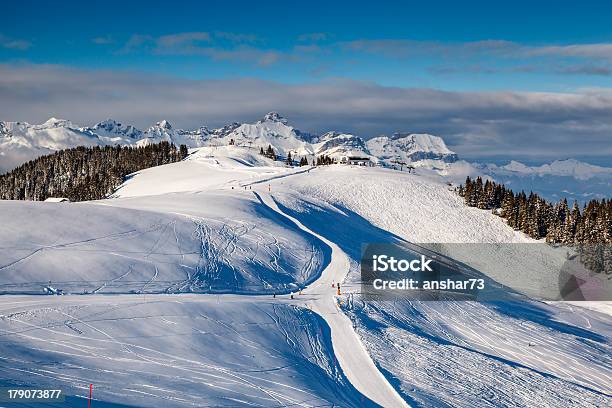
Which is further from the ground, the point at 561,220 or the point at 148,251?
the point at 561,220

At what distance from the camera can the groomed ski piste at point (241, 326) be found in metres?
26.9

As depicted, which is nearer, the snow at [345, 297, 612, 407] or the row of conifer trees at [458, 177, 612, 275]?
the snow at [345, 297, 612, 407]

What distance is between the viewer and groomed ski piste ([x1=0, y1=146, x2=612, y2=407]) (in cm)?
2686

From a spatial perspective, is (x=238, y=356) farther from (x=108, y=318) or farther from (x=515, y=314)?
(x=515, y=314)

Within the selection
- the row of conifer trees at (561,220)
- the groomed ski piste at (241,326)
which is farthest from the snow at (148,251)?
the row of conifer trees at (561,220)

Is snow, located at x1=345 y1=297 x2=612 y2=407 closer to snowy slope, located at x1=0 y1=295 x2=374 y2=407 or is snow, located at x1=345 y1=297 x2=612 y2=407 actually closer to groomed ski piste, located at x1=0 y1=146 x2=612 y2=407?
groomed ski piste, located at x1=0 y1=146 x2=612 y2=407

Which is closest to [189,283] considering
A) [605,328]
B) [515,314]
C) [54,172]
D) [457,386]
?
[457,386]

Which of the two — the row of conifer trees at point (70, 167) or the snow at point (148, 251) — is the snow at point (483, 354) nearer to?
the snow at point (148, 251)

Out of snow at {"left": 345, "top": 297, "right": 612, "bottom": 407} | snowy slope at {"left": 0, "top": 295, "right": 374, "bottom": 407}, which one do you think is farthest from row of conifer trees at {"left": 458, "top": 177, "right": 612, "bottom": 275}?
snowy slope at {"left": 0, "top": 295, "right": 374, "bottom": 407}

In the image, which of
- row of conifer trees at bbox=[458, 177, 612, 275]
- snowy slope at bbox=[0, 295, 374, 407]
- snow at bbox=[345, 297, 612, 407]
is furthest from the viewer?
row of conifer trees at bbox=[458, 177, 612, 275]

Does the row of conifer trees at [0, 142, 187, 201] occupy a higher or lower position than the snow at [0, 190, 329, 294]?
higher

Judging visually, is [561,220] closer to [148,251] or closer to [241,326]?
[148,251]

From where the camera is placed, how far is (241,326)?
113 feet

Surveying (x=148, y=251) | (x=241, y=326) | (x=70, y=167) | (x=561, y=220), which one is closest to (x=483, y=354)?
(x=241, y=326)
